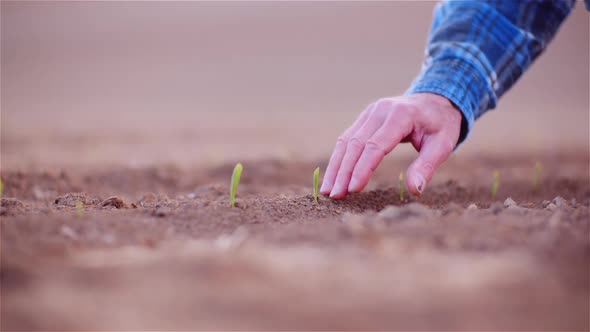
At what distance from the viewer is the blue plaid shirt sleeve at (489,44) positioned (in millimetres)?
2508

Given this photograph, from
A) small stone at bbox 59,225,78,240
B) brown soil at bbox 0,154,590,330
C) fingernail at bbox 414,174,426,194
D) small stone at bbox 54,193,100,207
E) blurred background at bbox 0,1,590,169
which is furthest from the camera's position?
blurred background at bbox 0,1,590,169

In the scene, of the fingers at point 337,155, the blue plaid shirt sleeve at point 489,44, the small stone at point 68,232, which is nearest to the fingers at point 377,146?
the fingers at point 337,155

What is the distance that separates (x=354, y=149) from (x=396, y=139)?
0.61 feet

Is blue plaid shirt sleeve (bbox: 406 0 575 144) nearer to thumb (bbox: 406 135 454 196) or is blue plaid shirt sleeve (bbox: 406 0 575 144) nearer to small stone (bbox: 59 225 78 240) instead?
thumb (bbox: 406 135 454 196)

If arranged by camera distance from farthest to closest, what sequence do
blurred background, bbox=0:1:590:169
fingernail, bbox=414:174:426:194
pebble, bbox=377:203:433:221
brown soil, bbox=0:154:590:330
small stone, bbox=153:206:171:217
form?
blurred background, bbox=0:1:590:169
fingernail, bbox=414:174:426:194
small stone, bbox=153:206:171:217
pebble, bbox=377:203:433:221
brown soil, bbox=0:154:590:330

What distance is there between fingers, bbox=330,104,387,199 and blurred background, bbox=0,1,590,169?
219 cm

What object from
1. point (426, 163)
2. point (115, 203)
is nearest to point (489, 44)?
point (426, 163)

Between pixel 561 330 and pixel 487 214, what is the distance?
76 cm

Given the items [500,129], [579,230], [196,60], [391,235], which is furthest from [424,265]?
[196,60]

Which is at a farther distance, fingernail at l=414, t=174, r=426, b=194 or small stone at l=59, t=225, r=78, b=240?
fingernail at l=414, t=174, r=426, b=194

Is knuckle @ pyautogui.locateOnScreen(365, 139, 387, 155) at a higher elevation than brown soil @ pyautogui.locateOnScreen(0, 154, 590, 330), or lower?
higher

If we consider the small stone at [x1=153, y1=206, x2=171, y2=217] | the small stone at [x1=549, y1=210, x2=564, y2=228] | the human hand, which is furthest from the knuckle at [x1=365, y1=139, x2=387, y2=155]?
the small stone at [x1=153, y1=206, x2=171, y2=217]

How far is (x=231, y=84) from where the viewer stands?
14.5 metres

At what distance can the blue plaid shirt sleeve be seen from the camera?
2.51 meters
